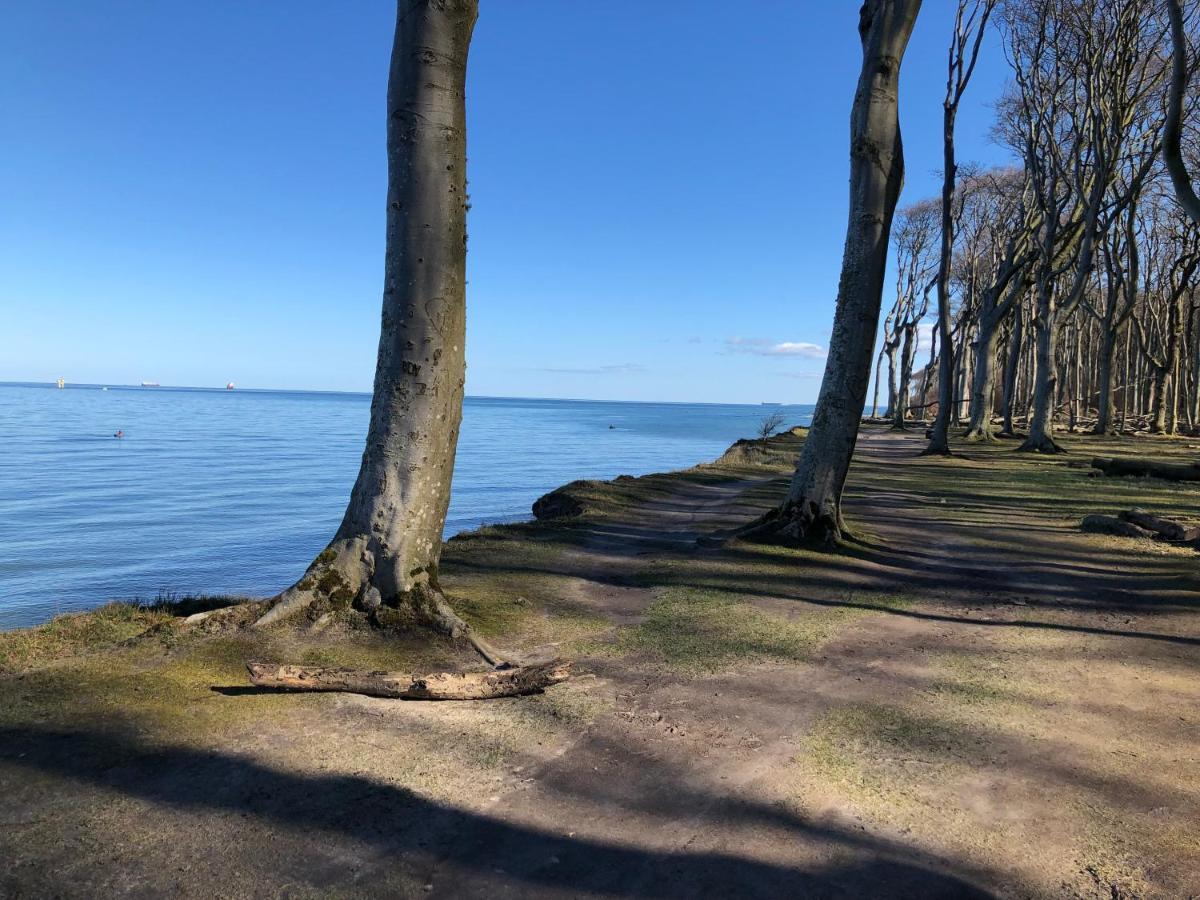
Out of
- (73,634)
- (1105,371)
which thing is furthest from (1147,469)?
(73,634)

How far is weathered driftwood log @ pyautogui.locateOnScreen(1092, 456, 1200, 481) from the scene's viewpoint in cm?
1534

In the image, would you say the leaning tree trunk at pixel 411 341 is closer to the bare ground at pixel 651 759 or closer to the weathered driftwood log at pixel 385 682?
the bare ground at pixel 651 759

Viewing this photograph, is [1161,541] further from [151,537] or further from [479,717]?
[151,537]

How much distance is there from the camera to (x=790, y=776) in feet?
11.8

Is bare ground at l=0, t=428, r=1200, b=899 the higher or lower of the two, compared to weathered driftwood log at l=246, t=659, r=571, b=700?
lower

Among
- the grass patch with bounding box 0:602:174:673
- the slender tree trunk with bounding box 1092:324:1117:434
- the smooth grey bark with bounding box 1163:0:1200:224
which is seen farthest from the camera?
the slender tree trunk with bounding box 1092:324:1117:434

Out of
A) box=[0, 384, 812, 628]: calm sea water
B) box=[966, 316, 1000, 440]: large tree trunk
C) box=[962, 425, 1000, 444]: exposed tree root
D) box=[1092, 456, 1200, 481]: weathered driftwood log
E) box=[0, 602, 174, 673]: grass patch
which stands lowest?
box=[0, 384, 812, 628]: calm sea water

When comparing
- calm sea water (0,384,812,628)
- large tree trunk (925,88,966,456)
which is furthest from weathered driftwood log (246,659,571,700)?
large tree trunk (925,88,966,456)

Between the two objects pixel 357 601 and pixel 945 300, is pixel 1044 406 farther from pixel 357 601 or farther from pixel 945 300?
pixel 357 601

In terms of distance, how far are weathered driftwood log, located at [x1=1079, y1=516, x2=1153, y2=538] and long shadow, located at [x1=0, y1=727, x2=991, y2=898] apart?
8.72 meters

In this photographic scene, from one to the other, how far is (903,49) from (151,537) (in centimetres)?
1480

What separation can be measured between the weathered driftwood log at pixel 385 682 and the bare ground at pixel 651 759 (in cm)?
8

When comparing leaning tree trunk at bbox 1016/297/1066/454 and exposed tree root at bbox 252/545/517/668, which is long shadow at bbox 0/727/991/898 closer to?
exposed tree root at bbox 252/545/517/668

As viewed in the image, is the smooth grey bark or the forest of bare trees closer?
the smooth grey bark
